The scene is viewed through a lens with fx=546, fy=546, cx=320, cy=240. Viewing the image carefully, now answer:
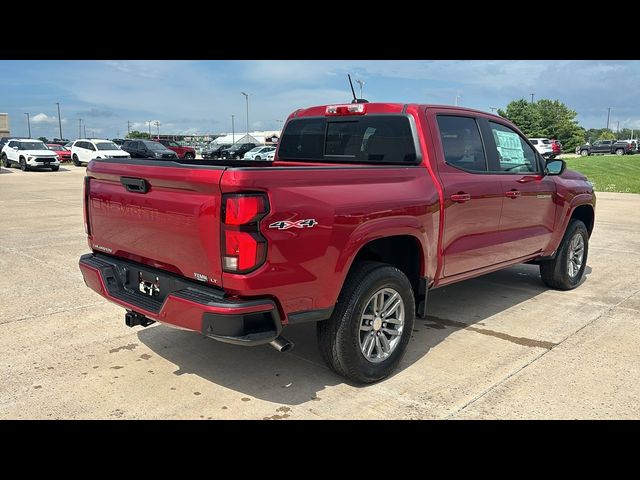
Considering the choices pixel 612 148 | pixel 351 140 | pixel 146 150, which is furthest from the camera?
pixel 612 148

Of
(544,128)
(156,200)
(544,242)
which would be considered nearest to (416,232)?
(156,200)

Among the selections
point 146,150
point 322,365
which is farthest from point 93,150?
point 322,365

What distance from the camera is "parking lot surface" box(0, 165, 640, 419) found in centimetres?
342

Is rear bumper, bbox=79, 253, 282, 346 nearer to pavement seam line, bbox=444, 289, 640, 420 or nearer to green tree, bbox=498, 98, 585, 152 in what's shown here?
pavement seam line, bbox=444, 289, 640, 420

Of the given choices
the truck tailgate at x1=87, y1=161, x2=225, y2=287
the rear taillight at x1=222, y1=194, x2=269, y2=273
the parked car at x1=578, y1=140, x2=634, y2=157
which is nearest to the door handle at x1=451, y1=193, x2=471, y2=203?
the rear taillight at x1=222, y1=194, x2=269, y2=273

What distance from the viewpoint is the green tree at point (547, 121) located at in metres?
71.4

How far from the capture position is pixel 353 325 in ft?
11.7

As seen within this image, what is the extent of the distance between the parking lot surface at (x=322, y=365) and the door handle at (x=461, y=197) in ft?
3.96

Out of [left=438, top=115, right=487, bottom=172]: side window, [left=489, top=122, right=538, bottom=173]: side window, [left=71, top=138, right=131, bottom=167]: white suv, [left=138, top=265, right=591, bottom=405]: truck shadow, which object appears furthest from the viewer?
[left=71, top=138, right=131, bottom=167]: white suv

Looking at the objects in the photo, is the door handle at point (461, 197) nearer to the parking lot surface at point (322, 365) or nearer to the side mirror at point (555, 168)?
the parking lot surface at point (322, 365)

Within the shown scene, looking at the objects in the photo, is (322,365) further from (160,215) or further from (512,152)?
(512,152)

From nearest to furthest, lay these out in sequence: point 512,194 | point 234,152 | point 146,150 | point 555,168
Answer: point 512,194
point 555,168
point 146,150
point 234,152

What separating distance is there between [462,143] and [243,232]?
2.50m
